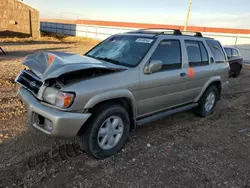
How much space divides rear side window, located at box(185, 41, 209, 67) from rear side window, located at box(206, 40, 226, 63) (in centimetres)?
35

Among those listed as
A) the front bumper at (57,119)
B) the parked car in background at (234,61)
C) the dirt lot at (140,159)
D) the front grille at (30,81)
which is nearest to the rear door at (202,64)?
the dirt lot at (140,159)

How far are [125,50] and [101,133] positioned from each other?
5.10 feet

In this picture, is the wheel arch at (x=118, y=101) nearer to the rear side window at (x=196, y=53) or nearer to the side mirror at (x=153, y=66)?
the side mirror at (x=153, y=66)

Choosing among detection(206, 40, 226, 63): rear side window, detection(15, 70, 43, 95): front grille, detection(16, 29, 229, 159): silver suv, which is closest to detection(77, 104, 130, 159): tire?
detection(16, 29, 229, 159): silver suv

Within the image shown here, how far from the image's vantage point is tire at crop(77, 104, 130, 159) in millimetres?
3246

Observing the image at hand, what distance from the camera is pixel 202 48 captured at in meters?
5.21

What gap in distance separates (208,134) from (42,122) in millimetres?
3192

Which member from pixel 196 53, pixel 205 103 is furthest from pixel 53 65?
pixel 205 103

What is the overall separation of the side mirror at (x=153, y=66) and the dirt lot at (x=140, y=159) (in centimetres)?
125

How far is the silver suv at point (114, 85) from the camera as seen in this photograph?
3.02 m

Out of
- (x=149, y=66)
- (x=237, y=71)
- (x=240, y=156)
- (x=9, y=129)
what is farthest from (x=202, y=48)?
(x=237, y=71)

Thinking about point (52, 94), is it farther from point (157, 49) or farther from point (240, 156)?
point (240, 156)

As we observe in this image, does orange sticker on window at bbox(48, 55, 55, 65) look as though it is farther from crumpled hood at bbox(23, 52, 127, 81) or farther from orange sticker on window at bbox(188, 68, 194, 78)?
orange sticker on window at bbox(188, 68, 194, 78)

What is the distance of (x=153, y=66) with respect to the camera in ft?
12.3
